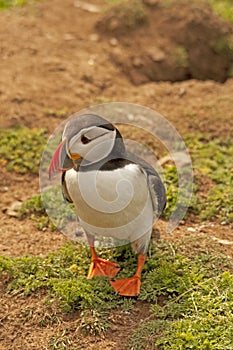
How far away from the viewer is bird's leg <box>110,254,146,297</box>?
4418 mm

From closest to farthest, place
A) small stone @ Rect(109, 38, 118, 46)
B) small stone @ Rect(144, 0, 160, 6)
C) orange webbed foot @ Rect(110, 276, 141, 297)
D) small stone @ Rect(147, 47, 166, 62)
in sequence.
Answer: orange webbed foot @ Rect(110, 276, 141, 297) → small stone @ Rect(147, 47, 166, 62) → small stone @ Rect(109, 38, 118, 46) → small stone @ Rect(144, 0, 160, 6)

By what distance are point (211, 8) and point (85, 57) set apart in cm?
224

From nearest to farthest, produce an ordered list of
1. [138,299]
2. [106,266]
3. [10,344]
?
[10,344], [138,299], [106,266]

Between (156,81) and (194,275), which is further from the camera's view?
(156,81)

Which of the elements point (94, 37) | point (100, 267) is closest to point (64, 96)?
point (94, 37)

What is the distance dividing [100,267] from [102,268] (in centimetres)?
2

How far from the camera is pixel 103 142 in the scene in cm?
432

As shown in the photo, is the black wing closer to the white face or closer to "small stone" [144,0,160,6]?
the white face

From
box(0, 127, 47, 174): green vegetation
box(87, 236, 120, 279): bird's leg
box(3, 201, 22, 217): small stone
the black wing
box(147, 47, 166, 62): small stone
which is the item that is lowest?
box(147, 47, 166, 62): small stone

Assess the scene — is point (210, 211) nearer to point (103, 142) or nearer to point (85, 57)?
point (103, 142)

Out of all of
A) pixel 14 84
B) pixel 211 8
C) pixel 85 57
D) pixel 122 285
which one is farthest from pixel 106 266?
pixel 211 8

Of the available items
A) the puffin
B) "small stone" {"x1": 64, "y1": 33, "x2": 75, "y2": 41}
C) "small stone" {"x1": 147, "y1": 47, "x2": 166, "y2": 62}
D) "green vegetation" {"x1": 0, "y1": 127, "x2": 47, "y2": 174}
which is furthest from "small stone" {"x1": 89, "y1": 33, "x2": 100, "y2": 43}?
the puffin

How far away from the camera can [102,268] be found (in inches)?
185

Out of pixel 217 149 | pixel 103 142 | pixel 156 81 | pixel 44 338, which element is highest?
pixel 103 142
